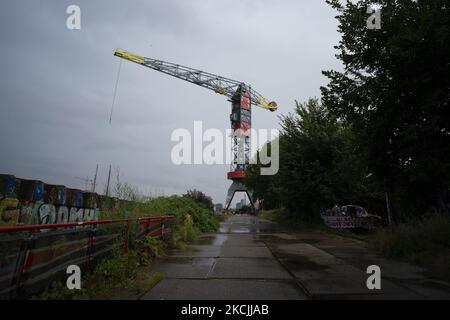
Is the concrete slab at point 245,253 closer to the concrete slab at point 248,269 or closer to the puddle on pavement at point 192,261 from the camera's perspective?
the concrete slab at point 248,269

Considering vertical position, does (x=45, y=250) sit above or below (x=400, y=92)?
below

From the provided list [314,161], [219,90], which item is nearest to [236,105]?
[219,90]

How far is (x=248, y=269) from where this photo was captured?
7.93 metres

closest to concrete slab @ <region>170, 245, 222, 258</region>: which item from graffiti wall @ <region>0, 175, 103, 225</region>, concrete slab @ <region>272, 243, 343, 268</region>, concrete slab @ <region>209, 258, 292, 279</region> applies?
concrete slab @ <region>209, 258, 292, 279</region>

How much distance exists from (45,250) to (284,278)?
14.5 feet

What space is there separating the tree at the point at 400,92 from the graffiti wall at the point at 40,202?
7688mm

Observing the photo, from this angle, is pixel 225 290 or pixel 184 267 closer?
pixel 225 290

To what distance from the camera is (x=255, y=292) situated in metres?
5.75

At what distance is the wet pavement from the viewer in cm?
561

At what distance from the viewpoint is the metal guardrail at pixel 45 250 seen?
4.02m

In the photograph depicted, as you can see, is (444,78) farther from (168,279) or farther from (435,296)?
(168,279)

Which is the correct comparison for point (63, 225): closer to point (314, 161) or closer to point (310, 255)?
point (310, 255)
